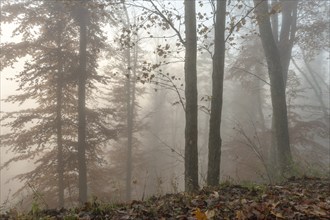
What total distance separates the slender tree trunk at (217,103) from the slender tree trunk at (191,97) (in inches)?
15.7

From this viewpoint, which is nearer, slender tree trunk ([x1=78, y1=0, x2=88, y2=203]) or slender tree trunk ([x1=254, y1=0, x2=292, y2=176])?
slender tree trunk ([x1=254, y1=0, x2=292, y2=176])

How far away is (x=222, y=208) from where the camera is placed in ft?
15.0

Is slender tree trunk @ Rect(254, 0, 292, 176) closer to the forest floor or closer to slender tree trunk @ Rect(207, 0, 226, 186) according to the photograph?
slender tree trunk @ Rect(207, 0, 226, 186)

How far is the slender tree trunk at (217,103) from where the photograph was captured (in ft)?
26.7

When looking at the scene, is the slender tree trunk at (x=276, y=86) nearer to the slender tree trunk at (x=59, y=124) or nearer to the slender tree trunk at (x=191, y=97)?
the slender tree trunk at (x=191, y=97)

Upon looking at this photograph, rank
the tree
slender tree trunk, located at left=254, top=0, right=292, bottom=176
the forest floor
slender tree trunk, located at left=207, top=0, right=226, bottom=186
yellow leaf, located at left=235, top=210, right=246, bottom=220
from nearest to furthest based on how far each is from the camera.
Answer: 1. yellow leaf, located at left=235, top=210, right=246, bottom=220
2. the forest floor
3. slender tree trunk, located at left=207, top=0, right=226, bottom=186
4. slender tree trunk, located at left=254, top=0, right=292, bottom=176
5. the tree

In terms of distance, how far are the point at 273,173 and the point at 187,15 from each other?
600 centimetres

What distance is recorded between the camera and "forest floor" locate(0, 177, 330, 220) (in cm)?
407

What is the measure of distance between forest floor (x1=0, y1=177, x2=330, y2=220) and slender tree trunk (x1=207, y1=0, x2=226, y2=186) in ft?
6.43

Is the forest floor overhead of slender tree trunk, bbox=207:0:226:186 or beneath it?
beneath

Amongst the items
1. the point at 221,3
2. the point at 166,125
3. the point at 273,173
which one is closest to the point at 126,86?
the point at 166,125

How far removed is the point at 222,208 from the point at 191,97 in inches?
152

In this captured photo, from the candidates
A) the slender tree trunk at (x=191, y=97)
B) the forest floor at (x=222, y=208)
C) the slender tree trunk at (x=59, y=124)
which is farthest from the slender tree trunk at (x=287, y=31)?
the forest floor at (x=222, y=208)

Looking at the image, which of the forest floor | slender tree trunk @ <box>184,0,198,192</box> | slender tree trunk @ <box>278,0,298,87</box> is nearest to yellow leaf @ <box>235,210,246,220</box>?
the forest floor
